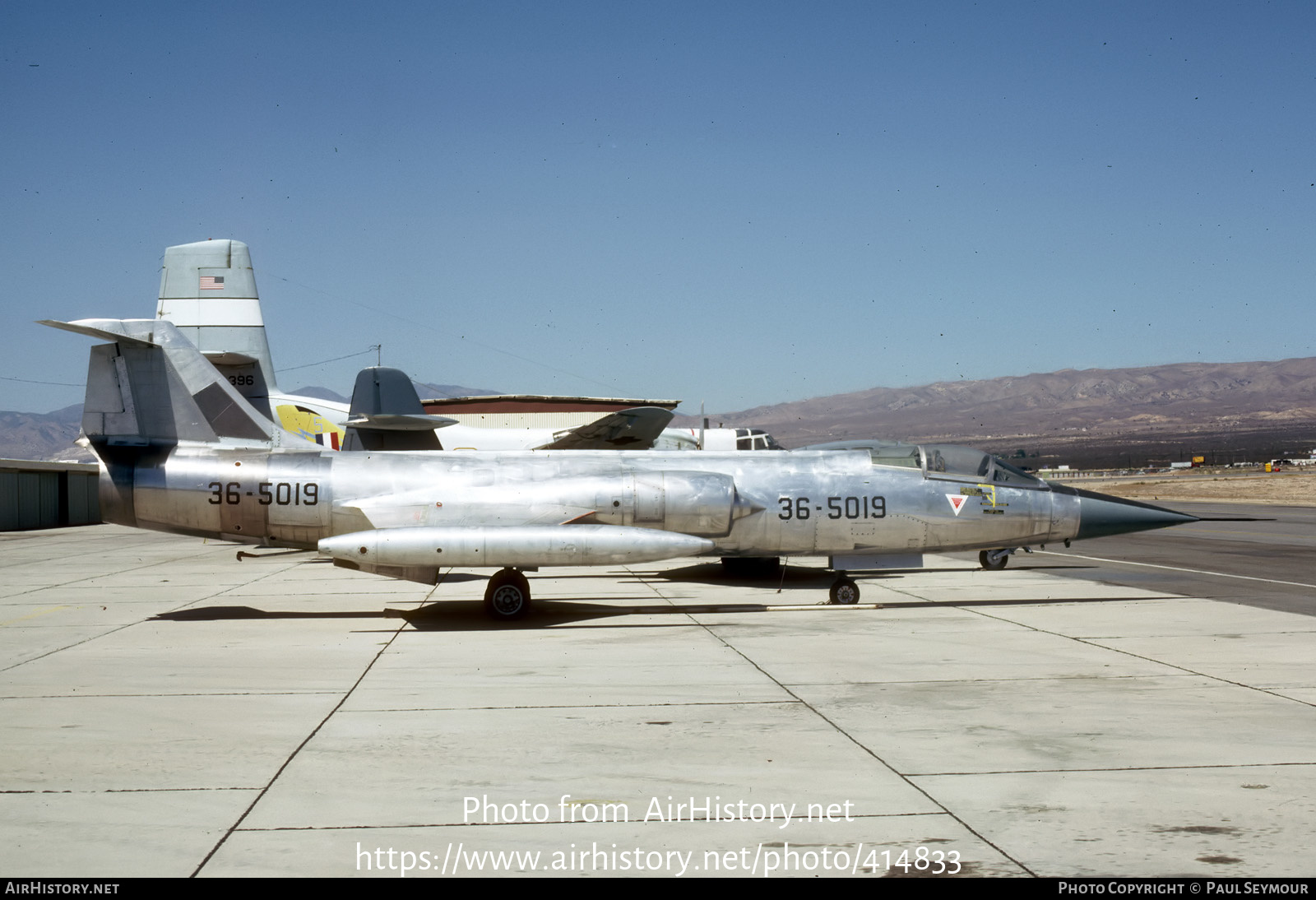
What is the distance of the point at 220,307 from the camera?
2612 cm

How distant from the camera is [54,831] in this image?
5.48 metres

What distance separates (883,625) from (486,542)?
508cm

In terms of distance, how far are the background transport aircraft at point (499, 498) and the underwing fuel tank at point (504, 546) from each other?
0.07 feet

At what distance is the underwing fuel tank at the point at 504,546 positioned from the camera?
43.1ft

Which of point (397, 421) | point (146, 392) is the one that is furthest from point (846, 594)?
point (146, 392)

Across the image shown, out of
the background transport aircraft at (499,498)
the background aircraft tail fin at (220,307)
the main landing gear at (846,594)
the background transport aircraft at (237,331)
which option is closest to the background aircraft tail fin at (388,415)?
the background transport aircraft at (499,498)

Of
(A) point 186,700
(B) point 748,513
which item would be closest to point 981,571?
(B) point 748,513

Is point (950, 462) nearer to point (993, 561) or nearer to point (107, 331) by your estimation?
point (993, 561)

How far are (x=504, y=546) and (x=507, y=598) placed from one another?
3.04 ft

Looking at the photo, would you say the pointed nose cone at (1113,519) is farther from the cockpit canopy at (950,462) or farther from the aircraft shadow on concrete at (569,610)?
the aircraft shadow on concrete at (569,610)

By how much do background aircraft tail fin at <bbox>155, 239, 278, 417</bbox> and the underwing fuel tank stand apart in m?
14.3

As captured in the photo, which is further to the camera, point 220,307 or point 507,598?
point 220,307

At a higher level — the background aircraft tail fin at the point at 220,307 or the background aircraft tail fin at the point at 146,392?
the background aircraft tail fin at the point at 220,307

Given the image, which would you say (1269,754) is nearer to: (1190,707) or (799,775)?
(1190,707)
